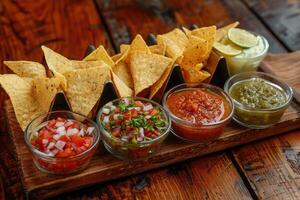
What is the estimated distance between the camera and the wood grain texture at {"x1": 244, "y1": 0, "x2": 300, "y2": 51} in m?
3.34

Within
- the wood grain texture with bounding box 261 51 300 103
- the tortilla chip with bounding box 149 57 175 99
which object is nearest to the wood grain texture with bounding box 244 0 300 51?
the wood grain texture with bounding box 261 51 300 103

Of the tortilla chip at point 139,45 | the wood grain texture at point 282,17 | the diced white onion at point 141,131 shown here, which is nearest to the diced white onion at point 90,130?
the diced white onion at point 141,131

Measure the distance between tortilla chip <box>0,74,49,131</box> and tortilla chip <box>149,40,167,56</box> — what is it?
65cm

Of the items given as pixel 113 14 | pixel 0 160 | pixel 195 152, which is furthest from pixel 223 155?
pixel 113 14

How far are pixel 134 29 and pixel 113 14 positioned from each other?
232mm

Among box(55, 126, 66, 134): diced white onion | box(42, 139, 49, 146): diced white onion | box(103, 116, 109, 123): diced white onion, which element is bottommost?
box(103, 116, 109, 123): diced white onion

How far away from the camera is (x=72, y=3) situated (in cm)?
361

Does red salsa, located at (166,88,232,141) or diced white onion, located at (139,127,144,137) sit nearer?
diced white onion, located at (139,127,144,137)

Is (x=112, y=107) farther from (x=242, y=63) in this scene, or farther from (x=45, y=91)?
(x=242, y=63)

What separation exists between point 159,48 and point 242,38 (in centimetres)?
50

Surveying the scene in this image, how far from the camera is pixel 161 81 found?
251 centimetres

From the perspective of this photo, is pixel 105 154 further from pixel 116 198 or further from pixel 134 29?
pixel 134 29

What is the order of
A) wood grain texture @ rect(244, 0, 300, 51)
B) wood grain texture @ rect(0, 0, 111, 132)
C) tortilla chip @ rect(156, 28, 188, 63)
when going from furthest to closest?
wood grain texture @ rect(244, 0, 300, 51), wood grain texture @ rect(0, 0, 111, 132), tortilla chip @ rect(156, 28, 188, 63)

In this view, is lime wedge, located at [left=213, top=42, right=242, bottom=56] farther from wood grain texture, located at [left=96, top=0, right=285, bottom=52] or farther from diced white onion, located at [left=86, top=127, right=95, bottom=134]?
diced white onion, located at [left=86, top=127, right=95, bottom=134]
